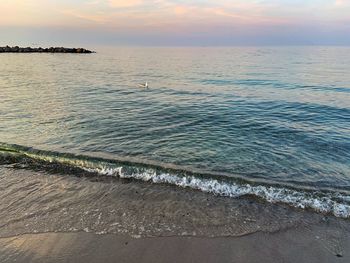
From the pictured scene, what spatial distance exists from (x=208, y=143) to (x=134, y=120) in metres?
5.36

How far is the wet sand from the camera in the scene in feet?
19.8

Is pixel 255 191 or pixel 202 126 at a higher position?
pixel 202 126

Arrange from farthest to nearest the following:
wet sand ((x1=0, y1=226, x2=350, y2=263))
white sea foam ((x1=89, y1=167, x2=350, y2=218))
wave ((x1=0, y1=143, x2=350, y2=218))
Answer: wave ((x1=0, y1=143, x2=350, y2=218)) < white sea foam ((x1=89, y1=167, x2=350, y2=218)) < wet sand ((x1=0, y1=226, x2=350, y2=263))

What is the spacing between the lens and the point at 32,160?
11.4 metres

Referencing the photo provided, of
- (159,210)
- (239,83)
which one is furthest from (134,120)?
(239,83)

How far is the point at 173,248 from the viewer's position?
6.38 m

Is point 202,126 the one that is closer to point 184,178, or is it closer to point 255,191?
point 184,178

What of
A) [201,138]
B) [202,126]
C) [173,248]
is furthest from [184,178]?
[202,126]

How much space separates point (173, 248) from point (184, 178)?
11.9ft

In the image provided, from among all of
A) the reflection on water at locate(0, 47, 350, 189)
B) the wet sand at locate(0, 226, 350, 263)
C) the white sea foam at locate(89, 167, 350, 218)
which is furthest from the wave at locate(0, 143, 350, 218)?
the wet sand at locate(0, 226, 350, 263)

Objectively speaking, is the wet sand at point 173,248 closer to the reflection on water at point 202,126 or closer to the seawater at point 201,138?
the seawater at point 201,138

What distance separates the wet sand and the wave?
1732mm

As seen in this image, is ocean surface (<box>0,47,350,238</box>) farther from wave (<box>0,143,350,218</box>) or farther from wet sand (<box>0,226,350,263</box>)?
wet sand (<box>0,226,350,263</box>)

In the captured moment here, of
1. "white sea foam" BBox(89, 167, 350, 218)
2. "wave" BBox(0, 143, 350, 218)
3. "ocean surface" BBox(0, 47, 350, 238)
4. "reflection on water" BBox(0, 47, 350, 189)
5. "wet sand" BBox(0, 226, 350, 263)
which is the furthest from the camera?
"reflection on water" BBox(0, 47, 350, 189)
